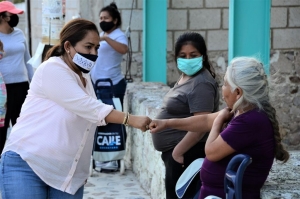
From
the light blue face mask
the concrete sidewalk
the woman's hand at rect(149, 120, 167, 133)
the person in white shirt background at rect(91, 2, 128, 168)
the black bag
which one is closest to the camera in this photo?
the woman's hand at rect(149, 120, 167, 133)

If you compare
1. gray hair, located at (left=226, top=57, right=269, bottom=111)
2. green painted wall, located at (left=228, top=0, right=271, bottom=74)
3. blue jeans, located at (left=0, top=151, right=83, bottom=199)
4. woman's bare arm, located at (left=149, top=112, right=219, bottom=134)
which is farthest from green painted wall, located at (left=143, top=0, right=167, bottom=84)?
gray hair, located at (left=226, top=57, right=269, bottom=111)

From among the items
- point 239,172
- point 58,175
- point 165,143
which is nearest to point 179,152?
point 165,143

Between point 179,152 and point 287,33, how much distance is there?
5.61m

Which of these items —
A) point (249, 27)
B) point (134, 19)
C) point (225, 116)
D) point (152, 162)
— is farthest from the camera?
point (134, 19)

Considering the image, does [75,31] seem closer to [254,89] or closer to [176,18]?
[254,89]

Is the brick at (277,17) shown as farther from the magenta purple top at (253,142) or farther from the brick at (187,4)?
the magenta purple top at (253,142)

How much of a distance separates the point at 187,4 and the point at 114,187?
146 inches

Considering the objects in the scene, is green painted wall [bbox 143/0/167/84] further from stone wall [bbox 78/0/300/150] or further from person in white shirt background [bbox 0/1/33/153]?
person in white shirt background [bbox 0/1/33/153]

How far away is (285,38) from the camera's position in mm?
9523

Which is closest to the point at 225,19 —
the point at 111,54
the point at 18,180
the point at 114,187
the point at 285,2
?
the point at 285,2

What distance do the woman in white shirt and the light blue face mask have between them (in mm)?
728

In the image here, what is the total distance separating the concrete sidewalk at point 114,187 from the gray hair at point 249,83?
11.2 feet

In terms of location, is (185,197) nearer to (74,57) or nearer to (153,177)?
(74,57)

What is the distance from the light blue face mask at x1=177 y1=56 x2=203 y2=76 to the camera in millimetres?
4328
